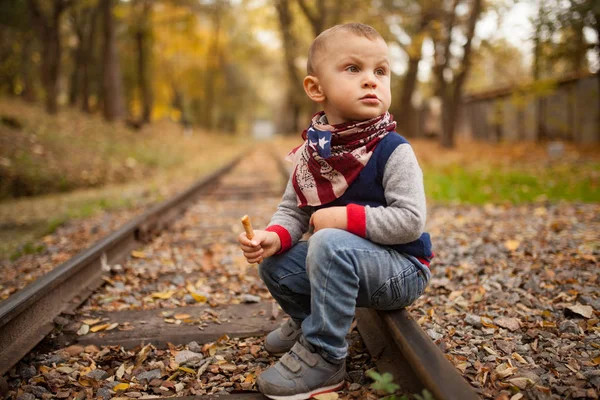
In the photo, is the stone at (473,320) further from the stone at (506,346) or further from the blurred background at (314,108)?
the blurred background at (314,108)

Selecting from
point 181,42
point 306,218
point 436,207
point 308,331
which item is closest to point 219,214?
point 436,207

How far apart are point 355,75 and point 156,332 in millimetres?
1636

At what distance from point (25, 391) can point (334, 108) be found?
5.63 feet

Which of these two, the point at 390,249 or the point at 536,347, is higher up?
the point at 390,249

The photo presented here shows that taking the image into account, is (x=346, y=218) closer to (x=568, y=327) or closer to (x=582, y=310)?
(x=568, y=327)

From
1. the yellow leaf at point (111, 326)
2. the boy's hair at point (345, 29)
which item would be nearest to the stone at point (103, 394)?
the yellow leaf at point (111, 326)

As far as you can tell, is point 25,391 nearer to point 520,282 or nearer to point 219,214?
point 520,282

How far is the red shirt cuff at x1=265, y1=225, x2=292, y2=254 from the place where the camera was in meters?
2.07

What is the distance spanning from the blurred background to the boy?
342 centimetres

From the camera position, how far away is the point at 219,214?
5.76 m

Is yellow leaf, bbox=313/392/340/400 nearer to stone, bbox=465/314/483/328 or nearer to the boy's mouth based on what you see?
stone, bbox=465/314/483/328

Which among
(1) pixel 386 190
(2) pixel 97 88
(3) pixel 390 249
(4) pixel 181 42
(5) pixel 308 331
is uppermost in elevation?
(4) pixel 181 42

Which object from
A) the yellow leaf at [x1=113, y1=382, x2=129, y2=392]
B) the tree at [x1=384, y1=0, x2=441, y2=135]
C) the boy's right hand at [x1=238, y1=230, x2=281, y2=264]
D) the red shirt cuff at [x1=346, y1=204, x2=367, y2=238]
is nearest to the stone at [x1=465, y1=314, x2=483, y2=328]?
the red shirt cuff at [x1=346, y1=204, x2=367, y2=238]

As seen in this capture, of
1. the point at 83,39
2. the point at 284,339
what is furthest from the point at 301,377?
the point at 83,39
